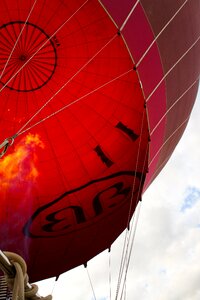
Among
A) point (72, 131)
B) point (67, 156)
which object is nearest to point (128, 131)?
point (72, 131)

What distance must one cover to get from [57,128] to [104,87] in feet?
4.05

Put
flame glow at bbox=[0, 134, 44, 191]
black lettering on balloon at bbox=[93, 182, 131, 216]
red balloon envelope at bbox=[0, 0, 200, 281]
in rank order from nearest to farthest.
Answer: red balloon envelope at bbox=[0, 0, 200, 281]
black lettering on balloon at bbox=[93, 182, 131, 216]
flame glow at bbox=[0, 134, 44, 191]

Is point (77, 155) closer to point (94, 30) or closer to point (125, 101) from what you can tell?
point (125, 101)

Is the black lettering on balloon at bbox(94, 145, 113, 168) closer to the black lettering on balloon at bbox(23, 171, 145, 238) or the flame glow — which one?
the black lettering on balloon at bbox(23, 171, 145, 238)

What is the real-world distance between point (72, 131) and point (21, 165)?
1.22 meters

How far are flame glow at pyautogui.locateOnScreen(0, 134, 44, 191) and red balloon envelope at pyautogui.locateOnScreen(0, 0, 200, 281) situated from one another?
0.02 m

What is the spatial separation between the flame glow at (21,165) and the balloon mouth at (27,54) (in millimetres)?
1078

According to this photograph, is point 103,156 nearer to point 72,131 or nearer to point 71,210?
point 72,131


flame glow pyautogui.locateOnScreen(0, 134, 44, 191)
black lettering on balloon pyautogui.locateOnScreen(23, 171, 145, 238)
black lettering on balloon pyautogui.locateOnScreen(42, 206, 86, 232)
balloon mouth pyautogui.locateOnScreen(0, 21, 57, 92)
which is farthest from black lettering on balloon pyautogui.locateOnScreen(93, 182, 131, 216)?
balloon mouth pyautogui.locateOnScreen(0, 21, 57, 92)

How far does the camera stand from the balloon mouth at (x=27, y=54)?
7.14 metres

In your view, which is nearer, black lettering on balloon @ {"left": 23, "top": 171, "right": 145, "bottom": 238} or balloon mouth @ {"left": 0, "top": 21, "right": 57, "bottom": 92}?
balloon mouth @ {"left": 0, "top": 21, "right": 57, "bottom": 92}

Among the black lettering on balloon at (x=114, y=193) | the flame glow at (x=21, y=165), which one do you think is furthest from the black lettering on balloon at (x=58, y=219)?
the flame glow at (x=21, y=165)

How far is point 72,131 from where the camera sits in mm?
7828

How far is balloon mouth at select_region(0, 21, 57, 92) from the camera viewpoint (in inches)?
281
